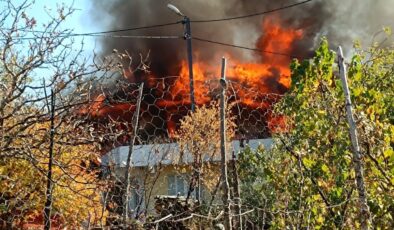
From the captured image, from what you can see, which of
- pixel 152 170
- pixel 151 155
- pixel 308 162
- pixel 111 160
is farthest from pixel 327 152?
pixel 151 155

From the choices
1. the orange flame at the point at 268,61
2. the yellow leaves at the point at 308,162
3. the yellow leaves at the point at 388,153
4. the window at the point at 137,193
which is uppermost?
the orange flame at the point at 268,61

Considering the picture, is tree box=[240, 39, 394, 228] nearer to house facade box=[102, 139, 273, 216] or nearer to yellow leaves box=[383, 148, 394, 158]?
yellow leaves box=[383, 148, 394, 158]

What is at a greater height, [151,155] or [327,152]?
[151,155]

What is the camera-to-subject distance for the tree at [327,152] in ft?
10.6

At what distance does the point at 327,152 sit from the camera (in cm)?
362

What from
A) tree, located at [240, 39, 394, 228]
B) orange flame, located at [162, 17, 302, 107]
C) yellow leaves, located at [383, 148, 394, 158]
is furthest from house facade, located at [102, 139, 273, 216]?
orange flame, located at [162, 17, 302, 107]

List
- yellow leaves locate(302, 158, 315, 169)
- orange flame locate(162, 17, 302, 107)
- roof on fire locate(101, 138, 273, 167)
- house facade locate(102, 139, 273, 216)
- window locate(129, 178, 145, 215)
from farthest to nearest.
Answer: orange flame locate(162, 17, 302, 107), roof on fire locate(101, 138, 273, 167), house facade locate(102, 139, 273, 216), window locate(129, 178, 145, 215), yellow leaves locate(302, 158, 315, 169)

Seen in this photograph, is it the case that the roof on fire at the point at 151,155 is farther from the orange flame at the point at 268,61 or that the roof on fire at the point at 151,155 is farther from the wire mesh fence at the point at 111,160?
the orange flame at the point at 268,61

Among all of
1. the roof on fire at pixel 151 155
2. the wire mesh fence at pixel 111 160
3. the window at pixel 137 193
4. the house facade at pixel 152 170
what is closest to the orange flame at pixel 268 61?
the wire mesh fence at pixel 111 160

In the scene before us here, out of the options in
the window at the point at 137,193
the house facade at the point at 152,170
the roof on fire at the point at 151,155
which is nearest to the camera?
the window at the point at 137,193

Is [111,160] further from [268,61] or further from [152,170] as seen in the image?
[268,61]

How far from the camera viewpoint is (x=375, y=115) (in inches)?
138

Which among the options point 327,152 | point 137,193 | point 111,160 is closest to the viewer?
point 327,152

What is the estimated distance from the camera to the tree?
3221 mm
